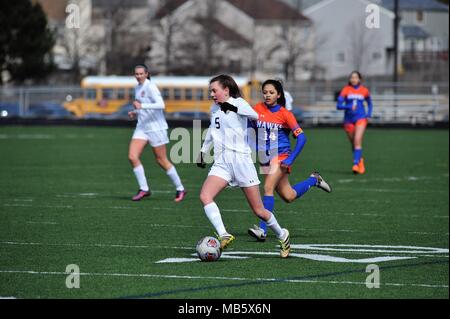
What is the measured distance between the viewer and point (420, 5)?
10750 cm

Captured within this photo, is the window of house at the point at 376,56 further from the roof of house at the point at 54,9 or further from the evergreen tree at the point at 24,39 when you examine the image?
the evergreen tree at the point at 24,39

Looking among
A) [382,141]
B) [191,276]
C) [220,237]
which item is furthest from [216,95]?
[382,141]

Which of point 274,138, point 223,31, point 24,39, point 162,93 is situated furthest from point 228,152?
point 223,31

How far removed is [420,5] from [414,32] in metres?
3.29

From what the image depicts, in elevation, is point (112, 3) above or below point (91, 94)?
above

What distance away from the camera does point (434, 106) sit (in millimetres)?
51875

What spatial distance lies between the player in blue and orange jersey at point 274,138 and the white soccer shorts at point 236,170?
61 cm

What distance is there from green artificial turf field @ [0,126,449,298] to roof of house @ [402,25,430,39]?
81053mm

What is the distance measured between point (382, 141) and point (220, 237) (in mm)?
27537

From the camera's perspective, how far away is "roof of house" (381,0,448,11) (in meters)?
106

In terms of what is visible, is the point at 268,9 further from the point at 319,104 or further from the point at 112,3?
the point at 319,104

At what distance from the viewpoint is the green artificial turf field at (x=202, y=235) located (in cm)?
950
